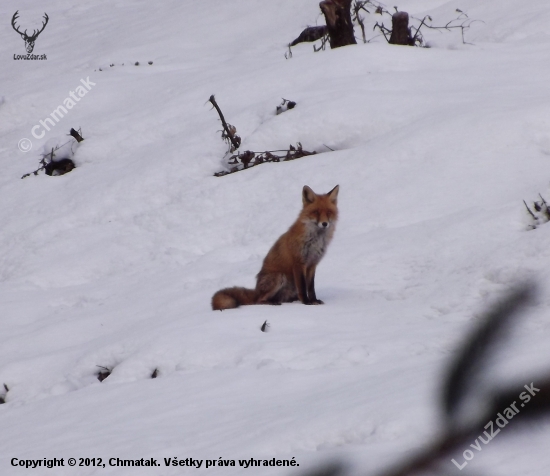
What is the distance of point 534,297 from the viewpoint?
27.8 inches

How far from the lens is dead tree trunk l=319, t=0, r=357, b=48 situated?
14.1 meters

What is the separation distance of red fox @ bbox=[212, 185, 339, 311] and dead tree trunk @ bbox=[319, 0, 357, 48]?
26.7 feet

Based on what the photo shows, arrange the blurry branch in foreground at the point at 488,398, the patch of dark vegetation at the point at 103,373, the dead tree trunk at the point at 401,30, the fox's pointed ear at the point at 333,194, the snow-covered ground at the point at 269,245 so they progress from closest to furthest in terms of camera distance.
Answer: the blurry branch in foreground at the point at 488,398, the snow-covered ground at the point at 269,245, the patch of dark vegetation at the point at 103,373, the fox's pointed ear at the point at 333,194, the dead tree trunk at the point at 401,30

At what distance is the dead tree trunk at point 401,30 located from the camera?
559 inches

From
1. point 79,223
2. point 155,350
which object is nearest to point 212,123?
point 79,223

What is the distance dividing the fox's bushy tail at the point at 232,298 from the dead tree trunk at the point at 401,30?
9.06 meters

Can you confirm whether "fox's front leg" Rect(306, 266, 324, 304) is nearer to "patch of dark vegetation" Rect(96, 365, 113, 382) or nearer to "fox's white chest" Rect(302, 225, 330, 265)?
"fox's white chest" Rect(302, 225, 330, 265)

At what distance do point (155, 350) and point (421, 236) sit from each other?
11.7ft

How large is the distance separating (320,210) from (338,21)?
28.2ft
